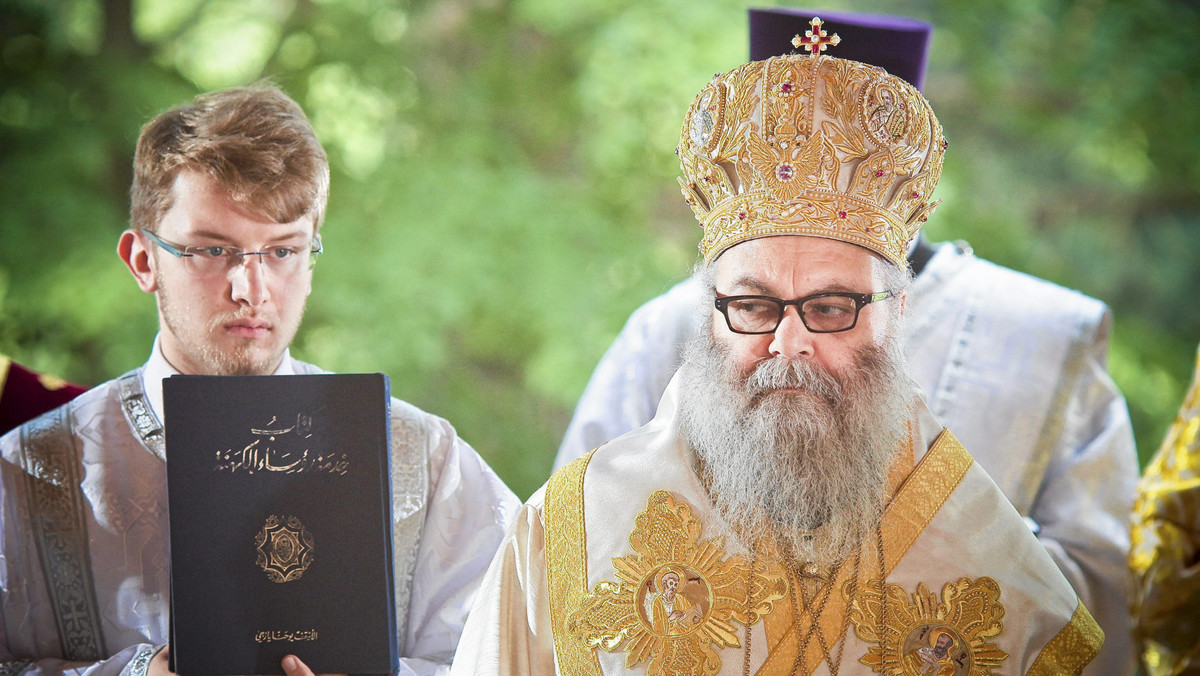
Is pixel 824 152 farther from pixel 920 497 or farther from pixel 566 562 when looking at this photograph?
pixel 566 562

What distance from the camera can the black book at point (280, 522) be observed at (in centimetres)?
245

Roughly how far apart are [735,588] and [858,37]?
1.99 meters

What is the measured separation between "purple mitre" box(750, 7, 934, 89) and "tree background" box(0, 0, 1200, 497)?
3.02 m

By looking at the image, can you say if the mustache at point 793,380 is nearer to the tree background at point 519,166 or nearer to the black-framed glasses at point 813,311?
the black-framed glasses at point 813,311

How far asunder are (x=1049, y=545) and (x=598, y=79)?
4255 millimetres

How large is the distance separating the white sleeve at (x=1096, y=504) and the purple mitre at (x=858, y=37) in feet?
3.89

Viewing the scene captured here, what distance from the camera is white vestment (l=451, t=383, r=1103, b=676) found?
94.8 inches

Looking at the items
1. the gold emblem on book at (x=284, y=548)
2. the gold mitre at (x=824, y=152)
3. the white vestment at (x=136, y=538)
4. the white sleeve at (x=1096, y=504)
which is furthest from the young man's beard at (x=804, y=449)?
the white sleeve at (x=1096, y=504)

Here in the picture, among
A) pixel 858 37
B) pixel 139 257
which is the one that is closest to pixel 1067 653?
pixel 858 37

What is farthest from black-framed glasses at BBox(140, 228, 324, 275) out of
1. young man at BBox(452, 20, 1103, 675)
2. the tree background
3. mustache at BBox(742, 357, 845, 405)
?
the tree background

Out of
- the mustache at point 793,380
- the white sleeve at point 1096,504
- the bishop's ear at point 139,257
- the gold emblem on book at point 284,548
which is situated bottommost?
the white sleeve at point 1096,504

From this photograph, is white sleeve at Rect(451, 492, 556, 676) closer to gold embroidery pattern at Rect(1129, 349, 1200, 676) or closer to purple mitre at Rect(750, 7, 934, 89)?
gold embroidery pattern at Rect(1129, 349, 1200, 676)

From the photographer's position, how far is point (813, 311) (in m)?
2.46

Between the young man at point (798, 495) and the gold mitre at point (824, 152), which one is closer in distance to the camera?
the young man at point (798, 495)
